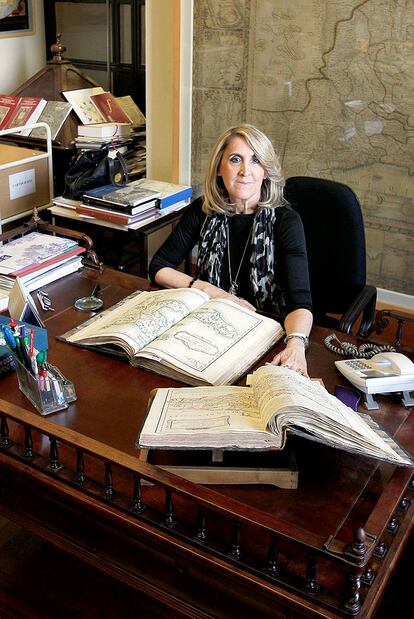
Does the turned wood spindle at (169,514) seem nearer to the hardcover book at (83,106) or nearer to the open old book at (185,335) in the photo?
the open old book at (185,335)

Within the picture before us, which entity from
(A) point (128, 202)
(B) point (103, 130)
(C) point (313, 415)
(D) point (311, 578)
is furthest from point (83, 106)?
(D) point (311, 578)

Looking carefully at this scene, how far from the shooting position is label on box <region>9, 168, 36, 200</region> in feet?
10.6

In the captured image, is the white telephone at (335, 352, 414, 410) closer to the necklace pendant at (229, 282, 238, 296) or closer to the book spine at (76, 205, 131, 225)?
the necklace pendant at (229, 282, 238, 296)

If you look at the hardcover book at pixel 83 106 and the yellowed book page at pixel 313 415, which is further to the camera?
the hardcover book at pixel 83 106

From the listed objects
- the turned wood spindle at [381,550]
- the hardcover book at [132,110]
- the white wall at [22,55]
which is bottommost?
the turned wood spindle at [381,550]

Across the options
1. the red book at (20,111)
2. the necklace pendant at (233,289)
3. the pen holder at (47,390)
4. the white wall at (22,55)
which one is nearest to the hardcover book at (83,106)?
the red book at (20,111)

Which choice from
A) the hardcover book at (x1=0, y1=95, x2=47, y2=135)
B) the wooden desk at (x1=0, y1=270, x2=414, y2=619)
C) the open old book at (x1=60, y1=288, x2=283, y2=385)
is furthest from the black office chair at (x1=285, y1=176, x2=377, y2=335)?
the hardcover book at (x1=0, y1=95, x2=47, y2=135)

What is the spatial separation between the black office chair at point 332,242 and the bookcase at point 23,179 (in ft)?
4.27

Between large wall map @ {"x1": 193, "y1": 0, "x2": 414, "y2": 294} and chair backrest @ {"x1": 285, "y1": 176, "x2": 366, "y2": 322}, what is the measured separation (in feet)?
2.22

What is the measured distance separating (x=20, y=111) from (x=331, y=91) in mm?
1539

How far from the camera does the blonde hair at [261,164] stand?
7.49 feet

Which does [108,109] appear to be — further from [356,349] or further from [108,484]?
[108,484]

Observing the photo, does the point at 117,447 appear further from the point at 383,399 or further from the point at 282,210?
the point at 282,210

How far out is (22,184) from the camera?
3.27 metres
